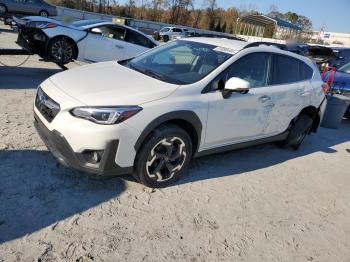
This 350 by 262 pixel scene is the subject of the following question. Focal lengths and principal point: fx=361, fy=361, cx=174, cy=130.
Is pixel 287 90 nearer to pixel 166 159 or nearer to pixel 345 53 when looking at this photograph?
pixel 166 159

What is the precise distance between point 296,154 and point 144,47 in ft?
18.8

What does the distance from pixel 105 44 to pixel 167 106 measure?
6.41 metres

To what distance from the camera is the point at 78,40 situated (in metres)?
9.16

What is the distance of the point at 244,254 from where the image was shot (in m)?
3.37

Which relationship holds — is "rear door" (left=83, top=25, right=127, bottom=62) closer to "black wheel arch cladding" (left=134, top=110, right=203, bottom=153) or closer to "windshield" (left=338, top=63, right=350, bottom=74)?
"black wheel arch cladding" (left=134, top=110, right=203, bottom=153)

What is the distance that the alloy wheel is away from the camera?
3.97 m

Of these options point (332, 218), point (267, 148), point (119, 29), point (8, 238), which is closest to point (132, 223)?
point (8, 238)

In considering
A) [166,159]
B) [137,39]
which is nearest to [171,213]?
[166,159]

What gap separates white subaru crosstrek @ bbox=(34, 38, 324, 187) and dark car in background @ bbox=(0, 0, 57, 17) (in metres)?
18.7

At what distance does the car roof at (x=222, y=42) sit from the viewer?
4.86 m

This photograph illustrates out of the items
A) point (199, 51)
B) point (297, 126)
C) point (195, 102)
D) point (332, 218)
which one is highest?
point (199, 51)

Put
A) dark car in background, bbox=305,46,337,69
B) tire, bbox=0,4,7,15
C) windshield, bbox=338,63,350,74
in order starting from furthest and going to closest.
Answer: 1. tire, bbox=0,4,7,15
2. dark car in background, bbox=305,46,337,69
3. windshield, bbox=338,63,350,74

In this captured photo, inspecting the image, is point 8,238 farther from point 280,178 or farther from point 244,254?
point 280,178

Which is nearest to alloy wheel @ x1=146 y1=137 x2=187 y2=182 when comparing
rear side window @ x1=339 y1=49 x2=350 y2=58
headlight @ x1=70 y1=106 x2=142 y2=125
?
headlight @ x1=70 y1=106 x2=142 y2=125
